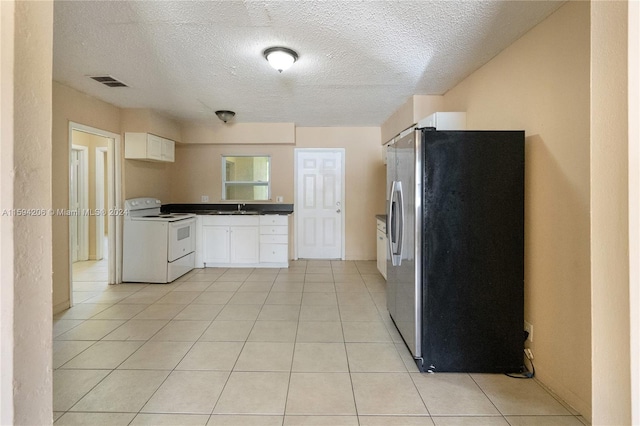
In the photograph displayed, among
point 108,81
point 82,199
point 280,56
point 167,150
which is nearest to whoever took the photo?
point 280,56

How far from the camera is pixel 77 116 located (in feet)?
11.1

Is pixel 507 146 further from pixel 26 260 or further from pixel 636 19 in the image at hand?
pixel 26 260

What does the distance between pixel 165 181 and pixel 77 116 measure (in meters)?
1.96

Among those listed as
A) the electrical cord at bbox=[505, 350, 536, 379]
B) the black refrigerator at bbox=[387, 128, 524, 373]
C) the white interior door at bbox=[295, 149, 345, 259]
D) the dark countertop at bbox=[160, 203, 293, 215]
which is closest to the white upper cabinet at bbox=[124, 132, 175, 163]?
the dark countertop at bbox=[160, 203, 293, 215]

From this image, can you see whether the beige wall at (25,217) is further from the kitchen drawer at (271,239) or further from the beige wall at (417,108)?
the kitchen drawer at (271,239)

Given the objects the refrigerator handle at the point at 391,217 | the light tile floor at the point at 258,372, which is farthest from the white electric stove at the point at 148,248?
the refrigerator handle at the point at 391,217

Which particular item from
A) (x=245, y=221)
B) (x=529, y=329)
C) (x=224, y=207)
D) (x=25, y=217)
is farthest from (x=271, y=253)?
(x=25, y=217)

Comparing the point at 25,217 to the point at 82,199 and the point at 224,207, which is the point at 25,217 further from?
the point at 82,199

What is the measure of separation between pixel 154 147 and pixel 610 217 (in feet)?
16.0

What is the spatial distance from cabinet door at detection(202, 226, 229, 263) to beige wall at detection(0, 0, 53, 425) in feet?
13.4

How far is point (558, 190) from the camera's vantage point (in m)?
1.83

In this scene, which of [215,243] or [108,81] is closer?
[108,81]

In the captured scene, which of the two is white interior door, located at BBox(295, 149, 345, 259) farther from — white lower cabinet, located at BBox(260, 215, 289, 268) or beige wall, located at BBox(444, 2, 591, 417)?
beige wall, located at BBox(444, 2, 591, 417)

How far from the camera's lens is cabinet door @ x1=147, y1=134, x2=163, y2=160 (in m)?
4.20
